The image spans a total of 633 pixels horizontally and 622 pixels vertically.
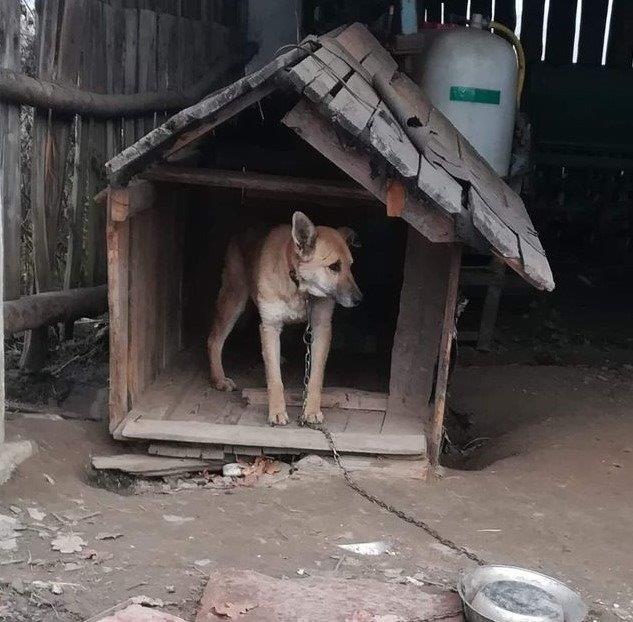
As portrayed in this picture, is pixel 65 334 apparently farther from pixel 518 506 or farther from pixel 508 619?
pixel 508 619

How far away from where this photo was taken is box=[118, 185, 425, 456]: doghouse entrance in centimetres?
496

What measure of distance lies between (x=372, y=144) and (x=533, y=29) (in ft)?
25.7

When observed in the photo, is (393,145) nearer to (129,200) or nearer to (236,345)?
(129,200)

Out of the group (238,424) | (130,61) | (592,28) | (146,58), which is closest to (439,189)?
(238,424)

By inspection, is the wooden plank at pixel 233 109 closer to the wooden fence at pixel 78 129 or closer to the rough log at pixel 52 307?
the wooden fence at pixel 78 129

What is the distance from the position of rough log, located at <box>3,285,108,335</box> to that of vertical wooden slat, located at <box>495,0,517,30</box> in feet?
23.0

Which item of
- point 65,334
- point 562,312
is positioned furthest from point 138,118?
point 562,312

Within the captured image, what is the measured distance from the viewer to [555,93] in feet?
33.5

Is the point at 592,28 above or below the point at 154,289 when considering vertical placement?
above

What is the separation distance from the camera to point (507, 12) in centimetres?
1093

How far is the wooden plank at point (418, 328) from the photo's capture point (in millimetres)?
5441

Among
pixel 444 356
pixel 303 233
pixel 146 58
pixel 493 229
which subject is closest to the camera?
pixel 493 229

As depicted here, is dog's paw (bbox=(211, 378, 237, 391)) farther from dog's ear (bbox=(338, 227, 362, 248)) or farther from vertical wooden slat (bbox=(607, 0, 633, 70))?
vertical wooden slat (bbox=(607, 0, 633, 70))

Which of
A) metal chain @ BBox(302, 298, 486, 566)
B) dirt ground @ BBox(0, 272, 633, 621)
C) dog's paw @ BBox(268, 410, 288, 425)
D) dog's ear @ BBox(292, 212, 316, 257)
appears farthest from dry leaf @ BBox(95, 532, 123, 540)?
dog's ear @ BBox(292, 212, 316, 257)
